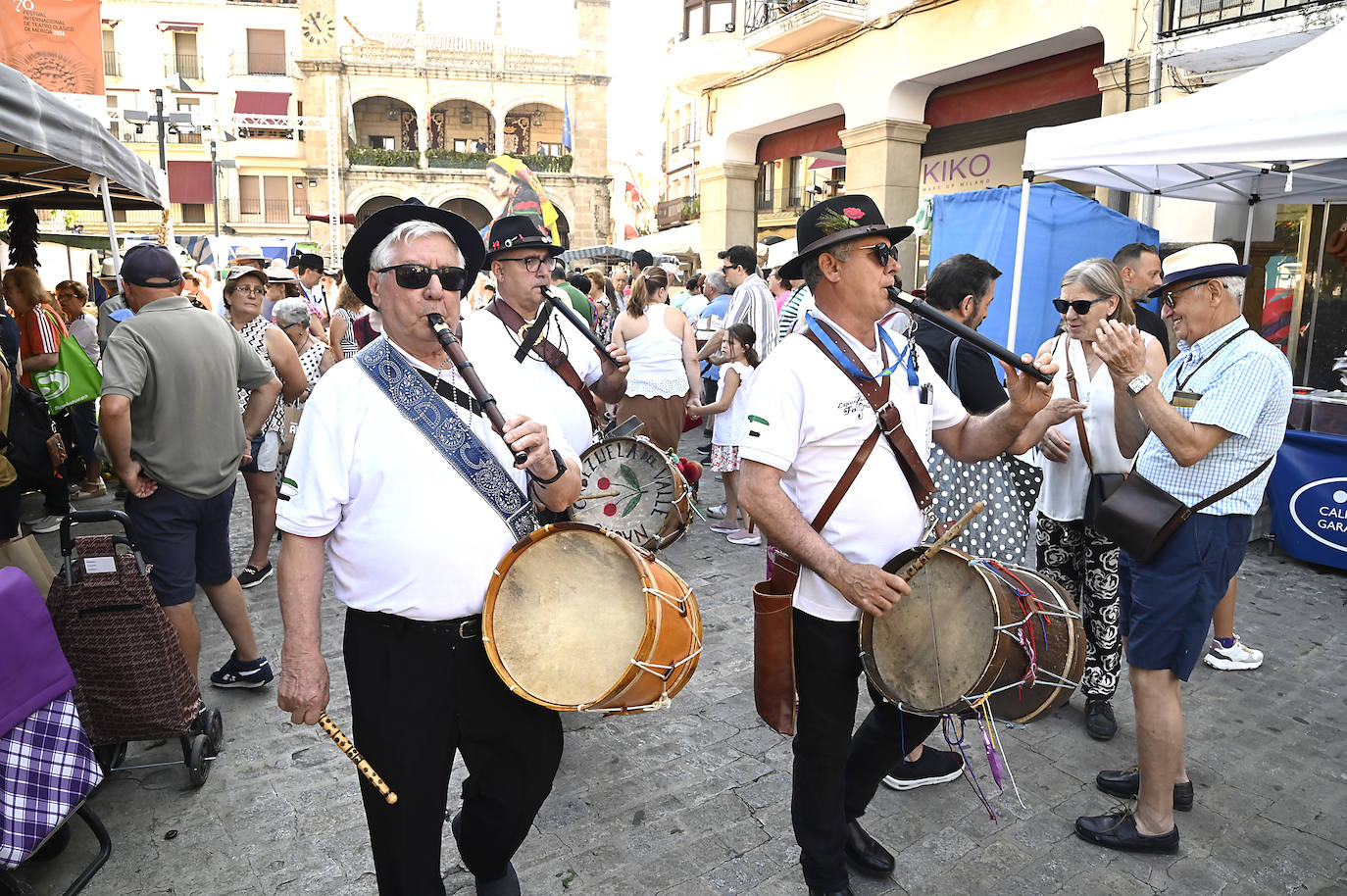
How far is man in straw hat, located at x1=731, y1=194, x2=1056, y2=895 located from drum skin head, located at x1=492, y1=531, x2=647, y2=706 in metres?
0.49

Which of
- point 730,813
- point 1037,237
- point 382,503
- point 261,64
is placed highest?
point 261,64

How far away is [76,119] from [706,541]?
16.1 feet

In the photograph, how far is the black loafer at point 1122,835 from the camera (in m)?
2.98

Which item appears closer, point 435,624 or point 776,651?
point 435,624

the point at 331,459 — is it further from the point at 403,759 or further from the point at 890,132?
the point at 890,132

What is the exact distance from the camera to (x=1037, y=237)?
853cm

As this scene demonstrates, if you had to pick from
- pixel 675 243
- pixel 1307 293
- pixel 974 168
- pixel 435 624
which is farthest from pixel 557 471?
pixel 675 243

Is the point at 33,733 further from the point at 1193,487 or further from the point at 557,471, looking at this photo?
the point at 1193,487

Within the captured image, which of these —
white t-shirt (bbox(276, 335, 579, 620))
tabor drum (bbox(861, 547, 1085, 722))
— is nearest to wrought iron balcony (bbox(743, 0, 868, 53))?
tabor drum (bbox(861, 547, 1085, 722))

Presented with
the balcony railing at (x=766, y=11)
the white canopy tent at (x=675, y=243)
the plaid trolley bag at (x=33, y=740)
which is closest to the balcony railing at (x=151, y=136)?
the white canopy tent at (x=675, y=243)

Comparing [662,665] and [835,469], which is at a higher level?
[835,469]

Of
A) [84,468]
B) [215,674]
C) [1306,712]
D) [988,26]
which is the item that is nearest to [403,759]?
[215,674]

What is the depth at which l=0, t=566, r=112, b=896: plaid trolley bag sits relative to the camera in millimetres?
2547

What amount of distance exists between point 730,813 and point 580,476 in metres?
1.59
